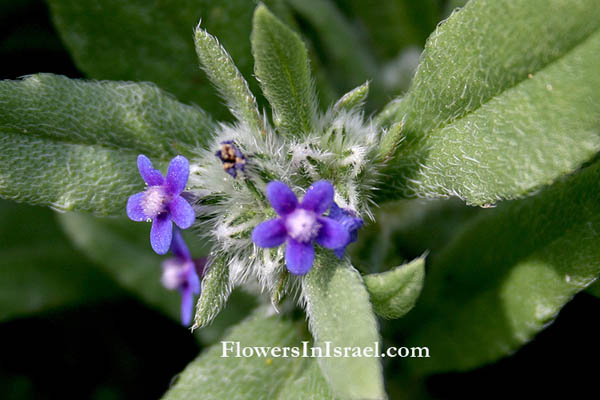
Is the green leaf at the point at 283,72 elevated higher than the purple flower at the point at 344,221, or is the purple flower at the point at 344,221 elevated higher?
the green leaf at the point at 283,72

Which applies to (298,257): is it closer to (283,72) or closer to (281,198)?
(281,198)

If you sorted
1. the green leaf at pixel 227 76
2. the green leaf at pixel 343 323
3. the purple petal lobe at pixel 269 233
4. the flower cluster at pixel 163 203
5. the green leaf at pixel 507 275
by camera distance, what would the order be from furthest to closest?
the green leaf at pixel 507 275 → the green leaf at pixel 227 76 → the flower cluster at pixel 163 203 → the purple petal lobe at pixel 269 233 → the green leaf at pixel 343 323

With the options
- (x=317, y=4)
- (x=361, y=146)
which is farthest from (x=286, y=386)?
(x=317, y=4)

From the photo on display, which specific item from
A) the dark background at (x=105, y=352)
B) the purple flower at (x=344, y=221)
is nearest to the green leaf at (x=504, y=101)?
the purple flower at (x=344, y=221)

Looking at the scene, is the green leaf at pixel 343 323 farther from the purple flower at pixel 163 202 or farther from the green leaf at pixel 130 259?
the green leaf at pixel 130 259

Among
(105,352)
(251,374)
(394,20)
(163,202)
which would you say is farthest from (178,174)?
(394,20)

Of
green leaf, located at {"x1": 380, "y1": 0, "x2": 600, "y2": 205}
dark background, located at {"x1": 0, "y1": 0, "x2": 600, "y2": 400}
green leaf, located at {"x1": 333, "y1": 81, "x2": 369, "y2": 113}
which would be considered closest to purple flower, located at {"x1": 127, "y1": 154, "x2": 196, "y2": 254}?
green leaf, located at {"x1": 333, "y1": 81, "x2": 369, "y2": 113}
